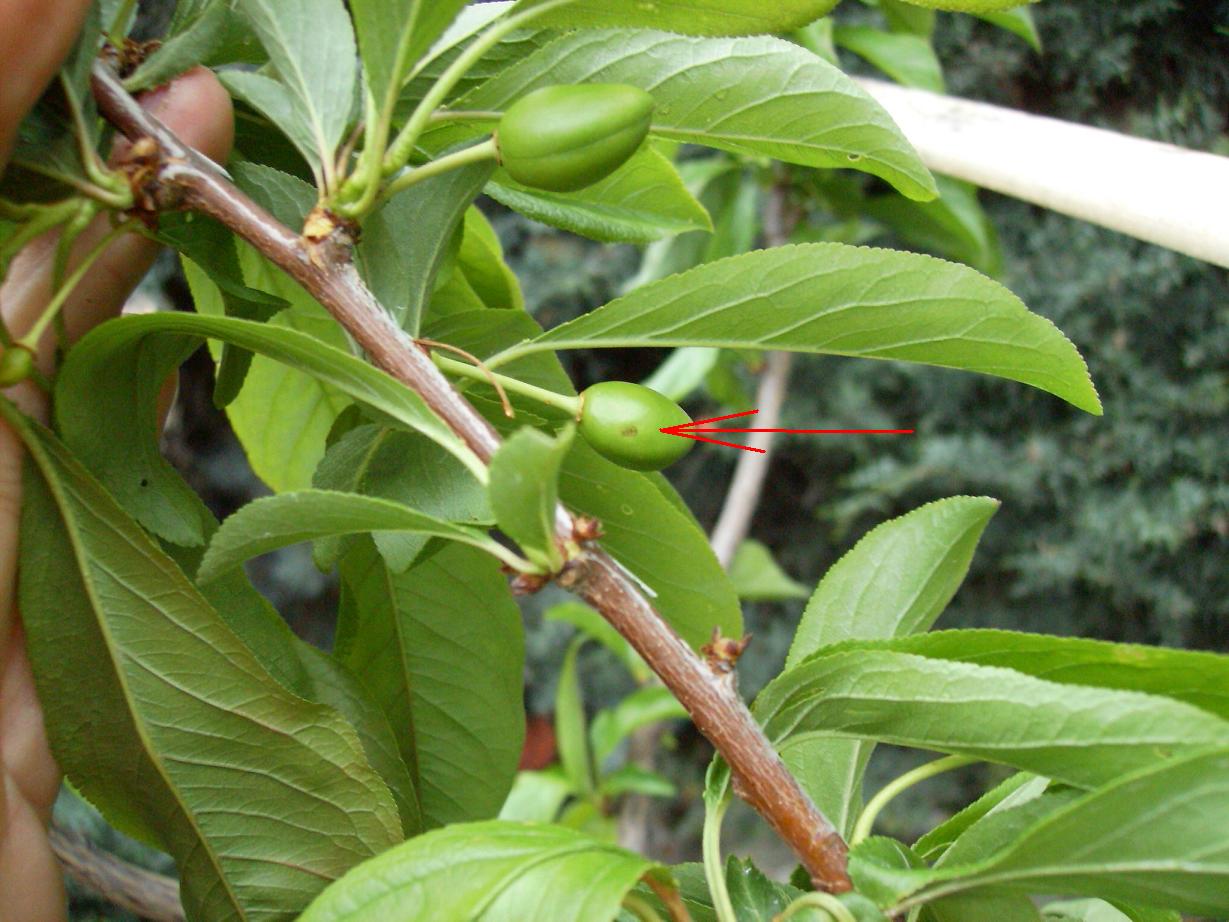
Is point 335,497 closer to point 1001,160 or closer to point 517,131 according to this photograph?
point 517,131

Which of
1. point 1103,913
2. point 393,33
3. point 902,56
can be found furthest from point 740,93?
point 902,56

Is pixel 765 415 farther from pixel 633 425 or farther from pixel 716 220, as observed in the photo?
pixel 633 425

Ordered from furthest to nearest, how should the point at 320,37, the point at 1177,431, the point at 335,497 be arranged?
1. the point at 1177,431
2. the point at 320,37
3. the point at 335,497

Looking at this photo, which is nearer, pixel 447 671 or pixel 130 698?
pixel 130 698

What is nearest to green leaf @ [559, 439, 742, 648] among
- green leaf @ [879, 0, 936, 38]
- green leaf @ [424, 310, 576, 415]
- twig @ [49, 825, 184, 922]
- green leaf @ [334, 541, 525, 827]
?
green leaf @ [424, 310, 576, 415]

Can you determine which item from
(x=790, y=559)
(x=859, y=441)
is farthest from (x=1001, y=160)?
(x=790, y=559)

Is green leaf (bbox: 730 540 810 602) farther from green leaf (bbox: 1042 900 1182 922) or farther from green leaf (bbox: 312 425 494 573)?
green leaf (bbox: 312 425 494 573)
